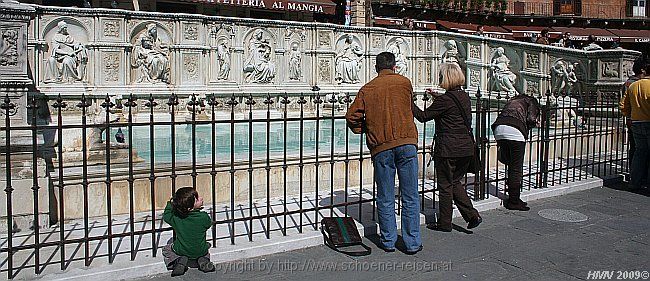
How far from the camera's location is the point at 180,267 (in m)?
5.47

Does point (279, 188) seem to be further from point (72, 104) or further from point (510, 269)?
point (72, 104)

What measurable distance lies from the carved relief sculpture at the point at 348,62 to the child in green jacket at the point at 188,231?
12657mm

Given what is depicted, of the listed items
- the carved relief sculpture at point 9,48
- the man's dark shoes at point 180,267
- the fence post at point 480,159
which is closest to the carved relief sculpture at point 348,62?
the fence post at point 480,159

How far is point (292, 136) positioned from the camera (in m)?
12.2

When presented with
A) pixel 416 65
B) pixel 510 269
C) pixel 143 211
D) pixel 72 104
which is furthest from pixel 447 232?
pixel 416 65

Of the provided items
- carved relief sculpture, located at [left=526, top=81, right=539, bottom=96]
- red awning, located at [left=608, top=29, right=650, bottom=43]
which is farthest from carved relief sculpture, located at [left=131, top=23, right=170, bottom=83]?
red awning, located at [left=608, top=29, right=650, bottom=43]

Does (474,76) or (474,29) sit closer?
(474,76)

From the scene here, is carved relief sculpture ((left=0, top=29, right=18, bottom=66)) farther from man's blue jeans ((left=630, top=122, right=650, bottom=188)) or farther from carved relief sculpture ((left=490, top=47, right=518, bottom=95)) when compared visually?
carved relief sculpture ((left=490, top=47, right=518, bottom=95))

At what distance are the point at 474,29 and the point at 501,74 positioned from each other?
2257cm

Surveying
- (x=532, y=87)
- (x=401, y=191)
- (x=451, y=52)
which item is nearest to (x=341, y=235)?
(x=401, y=191)

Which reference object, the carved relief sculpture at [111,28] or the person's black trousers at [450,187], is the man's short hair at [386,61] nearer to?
the person's black trousers at [450,187]

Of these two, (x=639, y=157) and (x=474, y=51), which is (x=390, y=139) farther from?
(x=474, y=51)

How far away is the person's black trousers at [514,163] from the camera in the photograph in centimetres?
796

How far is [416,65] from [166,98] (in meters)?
7.32
